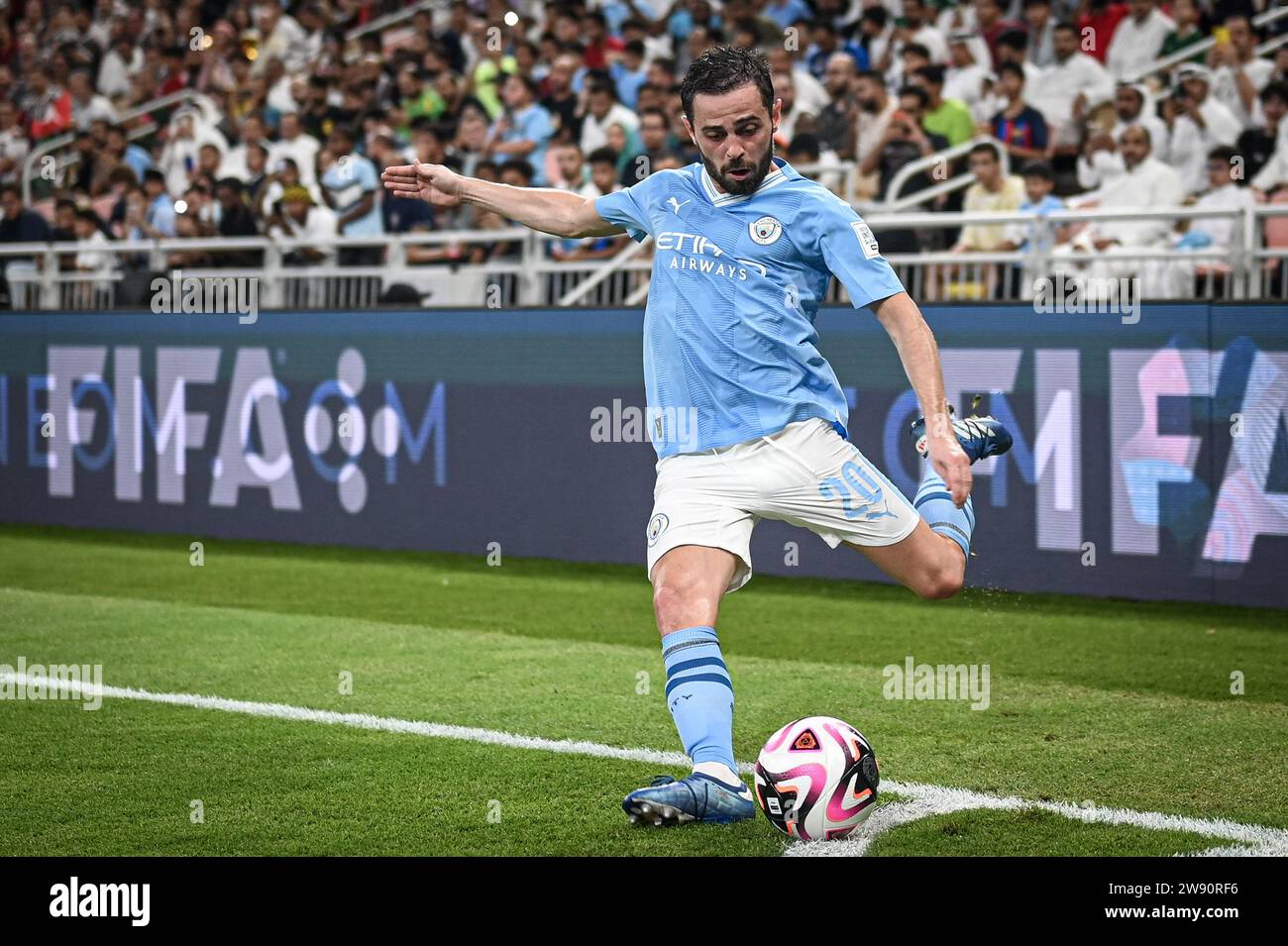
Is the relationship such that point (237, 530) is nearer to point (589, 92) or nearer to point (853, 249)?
point (589, 92)

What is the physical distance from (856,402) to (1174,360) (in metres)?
2.09

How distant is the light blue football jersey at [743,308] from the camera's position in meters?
5.34

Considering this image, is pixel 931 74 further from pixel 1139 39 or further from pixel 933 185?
pixel 1139 39

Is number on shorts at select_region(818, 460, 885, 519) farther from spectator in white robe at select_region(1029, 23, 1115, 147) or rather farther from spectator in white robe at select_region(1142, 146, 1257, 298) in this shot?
spectator in white robe at select_region(1029, 23, 1115, 147)

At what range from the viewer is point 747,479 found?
5328mm

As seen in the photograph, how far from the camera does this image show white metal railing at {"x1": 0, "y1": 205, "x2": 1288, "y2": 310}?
10031 millimetres

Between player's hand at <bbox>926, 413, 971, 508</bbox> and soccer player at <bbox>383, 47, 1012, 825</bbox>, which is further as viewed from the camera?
soccer player at <bbox>383, 47, 1012, 825</bbox>

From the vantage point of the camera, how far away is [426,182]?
5.99 meters

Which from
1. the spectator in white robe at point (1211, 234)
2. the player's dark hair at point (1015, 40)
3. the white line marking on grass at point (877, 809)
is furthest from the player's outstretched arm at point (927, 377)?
the player's dark hair at point (1015, 40)

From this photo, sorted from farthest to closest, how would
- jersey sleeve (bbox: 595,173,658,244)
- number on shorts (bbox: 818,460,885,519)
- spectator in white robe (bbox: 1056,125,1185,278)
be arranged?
spectator in white robe (bbox: 1056,125,1185,278), jersey sleeve (bbox: 595,173,658,244), number on shorts (bbox: 818,460,885,519)

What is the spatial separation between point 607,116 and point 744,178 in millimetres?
9471

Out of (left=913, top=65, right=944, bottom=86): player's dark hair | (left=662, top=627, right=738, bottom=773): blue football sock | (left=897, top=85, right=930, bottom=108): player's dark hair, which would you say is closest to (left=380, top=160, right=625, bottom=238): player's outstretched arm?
(left=662, top=627, right=738, bottom=773): blue football sock

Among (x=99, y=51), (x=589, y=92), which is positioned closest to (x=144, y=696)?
(x=589, y=92)

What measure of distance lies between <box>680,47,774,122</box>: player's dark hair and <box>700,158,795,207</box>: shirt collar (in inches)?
9.7
